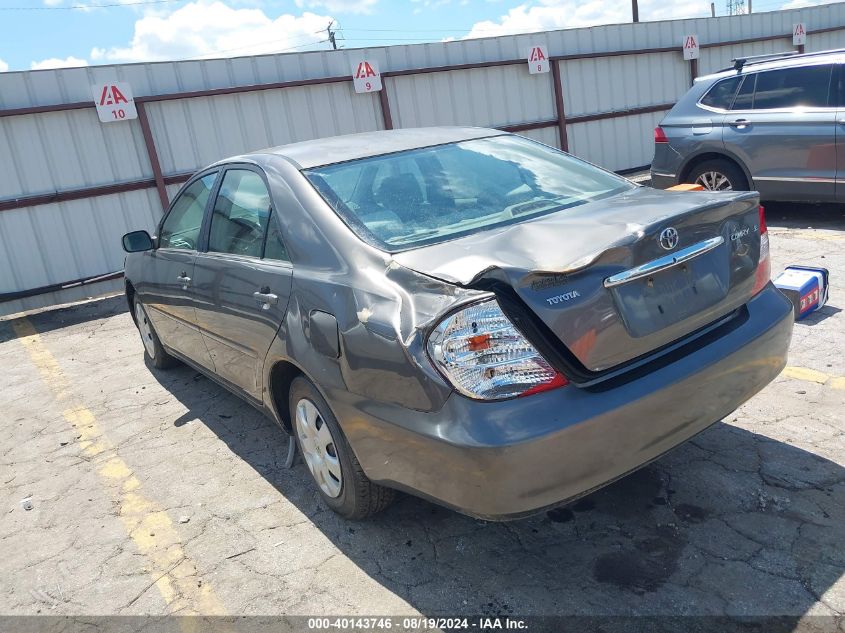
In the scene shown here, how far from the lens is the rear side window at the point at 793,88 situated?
717 centimetres

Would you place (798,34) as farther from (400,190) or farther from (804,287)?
(400,190)

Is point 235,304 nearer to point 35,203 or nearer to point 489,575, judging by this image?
point 489,575

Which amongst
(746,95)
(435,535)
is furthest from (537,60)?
(435,535)

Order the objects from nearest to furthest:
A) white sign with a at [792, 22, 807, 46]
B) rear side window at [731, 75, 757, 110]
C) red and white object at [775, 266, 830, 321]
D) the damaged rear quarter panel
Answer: the damaged rear quarter panel, red and white object at [775, 266, 830, 321], rear side window at [731, 75, 757, 110], white sign with a at [792, 22, 807, 46]

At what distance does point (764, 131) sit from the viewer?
7473 millimetres

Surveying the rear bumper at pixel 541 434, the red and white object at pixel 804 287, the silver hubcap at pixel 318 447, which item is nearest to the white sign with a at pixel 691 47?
the red and white object at pixel 804 287

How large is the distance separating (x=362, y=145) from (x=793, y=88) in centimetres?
579

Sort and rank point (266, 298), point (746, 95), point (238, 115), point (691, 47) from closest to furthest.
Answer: point (266, 298) → point (746, 95) → point (238, 115) → point (691, 47)

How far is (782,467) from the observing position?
3150 millimetres

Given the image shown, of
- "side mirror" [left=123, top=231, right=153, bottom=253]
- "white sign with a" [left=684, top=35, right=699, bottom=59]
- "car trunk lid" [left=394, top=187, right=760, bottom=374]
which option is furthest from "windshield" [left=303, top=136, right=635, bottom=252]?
"white sign with a" [left=684, top=35, right=699, bottom=59]

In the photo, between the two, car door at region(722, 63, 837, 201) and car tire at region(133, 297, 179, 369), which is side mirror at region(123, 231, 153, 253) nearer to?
car tire at region(133, 297, 179, 369)

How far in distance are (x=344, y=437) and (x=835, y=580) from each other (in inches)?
70.5

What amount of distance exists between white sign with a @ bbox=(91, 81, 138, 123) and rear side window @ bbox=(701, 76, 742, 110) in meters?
7.21

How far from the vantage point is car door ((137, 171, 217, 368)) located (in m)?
4.18
